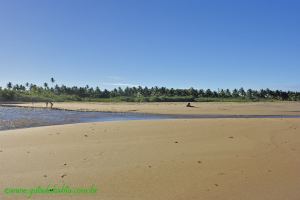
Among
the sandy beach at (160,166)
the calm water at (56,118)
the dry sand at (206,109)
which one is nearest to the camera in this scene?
the sandy beach at (160,166)

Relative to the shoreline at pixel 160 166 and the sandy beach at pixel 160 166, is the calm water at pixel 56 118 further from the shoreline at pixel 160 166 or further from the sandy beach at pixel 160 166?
the shoreline at pixel 160 166

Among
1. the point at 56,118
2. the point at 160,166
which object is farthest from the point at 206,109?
the point at 160,166

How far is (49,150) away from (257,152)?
17.2 feet

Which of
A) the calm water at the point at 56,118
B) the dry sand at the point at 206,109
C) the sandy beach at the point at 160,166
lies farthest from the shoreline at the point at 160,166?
the dry sand at the point at 206,109

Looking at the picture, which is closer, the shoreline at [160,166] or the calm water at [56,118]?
the shoreline at [160,166]

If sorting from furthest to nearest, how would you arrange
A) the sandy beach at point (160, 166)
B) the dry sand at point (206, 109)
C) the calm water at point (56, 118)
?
the dry sand at point (206, 109)
the calm water at point (56, 118)
the sandy beach at point (160, 166)

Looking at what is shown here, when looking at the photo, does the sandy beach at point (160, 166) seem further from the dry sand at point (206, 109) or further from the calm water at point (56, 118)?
the dry sand at point (206, 109)

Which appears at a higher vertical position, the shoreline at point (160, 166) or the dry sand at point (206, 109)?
the shoreline at point (160, 166)

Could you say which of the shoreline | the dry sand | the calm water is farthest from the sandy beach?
the dry sand

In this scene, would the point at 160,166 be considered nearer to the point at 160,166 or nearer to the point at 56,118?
the point at 160,166

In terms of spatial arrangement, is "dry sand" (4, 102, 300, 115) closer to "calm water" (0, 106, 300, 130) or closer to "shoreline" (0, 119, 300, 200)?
"calm water" (0, 106, 300, 130)

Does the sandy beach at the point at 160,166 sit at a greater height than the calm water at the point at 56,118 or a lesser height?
greater

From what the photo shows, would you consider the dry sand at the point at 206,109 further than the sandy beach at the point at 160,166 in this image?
Yes

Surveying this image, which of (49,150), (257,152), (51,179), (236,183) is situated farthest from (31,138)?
(236,183)
